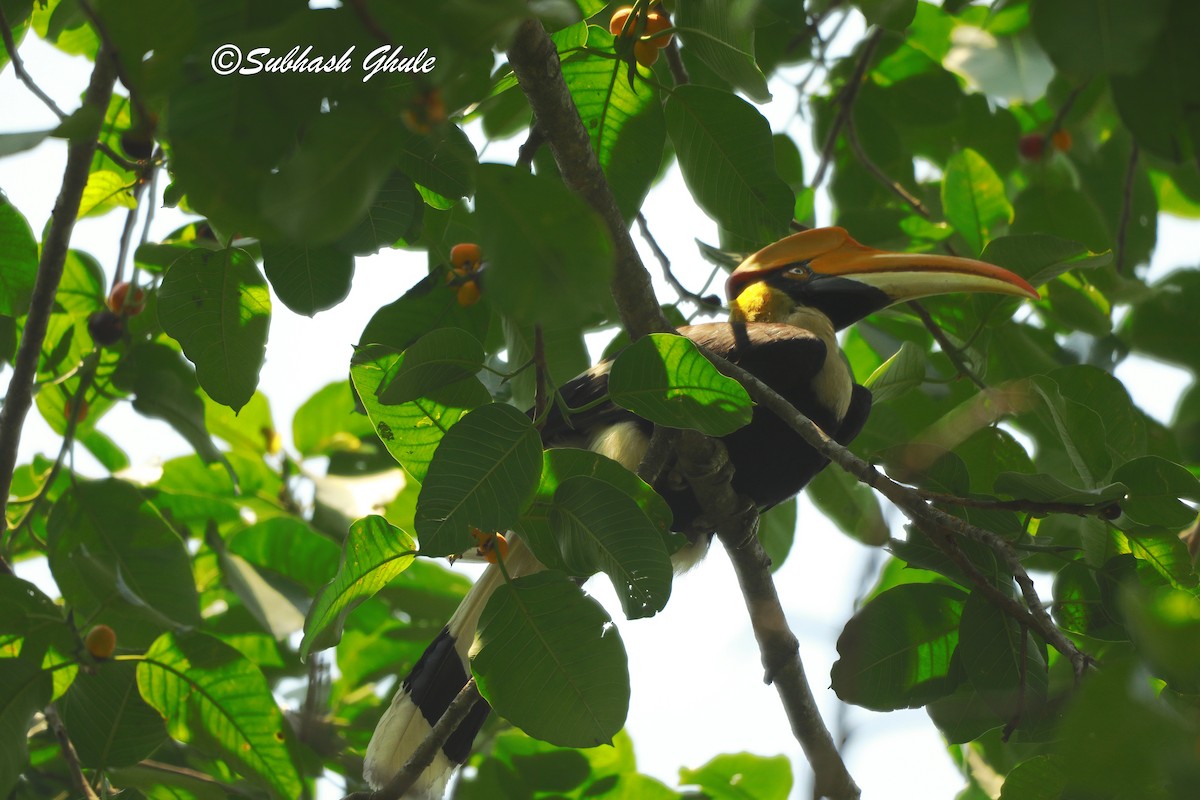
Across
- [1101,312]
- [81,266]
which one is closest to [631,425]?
[1101,312]

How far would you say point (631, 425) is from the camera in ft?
9.82

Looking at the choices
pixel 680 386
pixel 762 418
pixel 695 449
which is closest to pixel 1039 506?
pixel 680 386

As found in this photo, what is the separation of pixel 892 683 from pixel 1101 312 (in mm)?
1418

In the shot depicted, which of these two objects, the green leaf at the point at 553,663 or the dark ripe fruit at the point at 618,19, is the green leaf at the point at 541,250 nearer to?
the green leaf at the point at 553,663

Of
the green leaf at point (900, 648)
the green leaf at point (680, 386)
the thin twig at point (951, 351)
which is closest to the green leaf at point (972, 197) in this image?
the thin twig at point (951, 351)

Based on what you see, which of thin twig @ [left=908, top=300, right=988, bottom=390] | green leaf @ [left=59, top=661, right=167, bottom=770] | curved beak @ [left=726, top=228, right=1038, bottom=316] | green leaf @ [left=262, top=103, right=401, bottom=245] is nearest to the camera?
green leaf @ [left=262, top=103, right=401, bottom=245]

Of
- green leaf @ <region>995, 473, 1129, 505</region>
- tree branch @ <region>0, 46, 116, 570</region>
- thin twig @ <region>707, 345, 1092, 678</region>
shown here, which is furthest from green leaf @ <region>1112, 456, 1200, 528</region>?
tree branch @ <region>0, 46, 116, 570</region>

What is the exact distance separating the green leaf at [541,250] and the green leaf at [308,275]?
989 mm

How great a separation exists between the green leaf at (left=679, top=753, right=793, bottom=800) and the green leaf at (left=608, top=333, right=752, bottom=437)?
1.38 m

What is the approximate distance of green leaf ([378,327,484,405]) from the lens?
181 centimetres

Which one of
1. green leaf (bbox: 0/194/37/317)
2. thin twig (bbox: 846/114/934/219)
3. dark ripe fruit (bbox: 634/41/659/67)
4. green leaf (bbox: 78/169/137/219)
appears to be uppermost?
thin twig (bbox: 846/114/934/219)

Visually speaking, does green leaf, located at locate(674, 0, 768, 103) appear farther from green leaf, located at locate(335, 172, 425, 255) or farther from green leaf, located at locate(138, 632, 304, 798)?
green leaf, located at locate(138, 632, 304, 798)

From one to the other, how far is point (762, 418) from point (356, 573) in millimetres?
1396

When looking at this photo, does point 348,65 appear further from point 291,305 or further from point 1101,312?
point 1101,312
